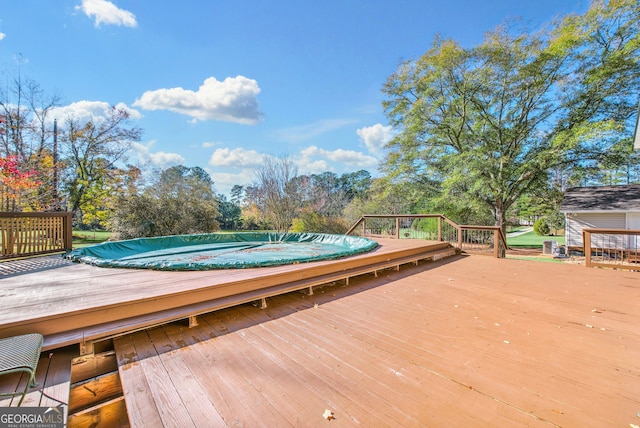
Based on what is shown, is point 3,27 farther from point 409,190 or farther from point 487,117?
point 487,117

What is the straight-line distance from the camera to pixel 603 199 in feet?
39.0

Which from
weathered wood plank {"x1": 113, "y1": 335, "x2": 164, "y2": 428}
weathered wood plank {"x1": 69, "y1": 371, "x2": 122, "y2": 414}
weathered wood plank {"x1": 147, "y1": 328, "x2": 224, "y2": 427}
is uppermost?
weathered wood plank {"x1": 113, "y1": 335, "x2": 164, "y2": 428}

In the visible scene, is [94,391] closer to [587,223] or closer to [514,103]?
[514,103]

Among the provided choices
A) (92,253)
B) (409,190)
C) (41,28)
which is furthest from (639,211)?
(41,28)

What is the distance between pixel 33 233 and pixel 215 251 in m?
2.95

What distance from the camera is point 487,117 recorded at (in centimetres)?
1057

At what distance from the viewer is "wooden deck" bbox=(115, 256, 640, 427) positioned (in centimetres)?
134

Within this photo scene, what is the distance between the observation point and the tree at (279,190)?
11.1 m

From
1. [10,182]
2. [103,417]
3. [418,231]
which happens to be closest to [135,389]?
[103,417]

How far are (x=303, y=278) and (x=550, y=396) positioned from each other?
245 cm

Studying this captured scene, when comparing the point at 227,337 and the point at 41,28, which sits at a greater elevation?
the point at 41,28

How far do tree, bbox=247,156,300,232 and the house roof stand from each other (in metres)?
12.5

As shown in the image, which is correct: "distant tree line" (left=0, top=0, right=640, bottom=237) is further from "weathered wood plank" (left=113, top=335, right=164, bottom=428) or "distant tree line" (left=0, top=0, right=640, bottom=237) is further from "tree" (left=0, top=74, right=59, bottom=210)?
"weathered wood plank" (left=113, top=335, right=164, bottom=428)

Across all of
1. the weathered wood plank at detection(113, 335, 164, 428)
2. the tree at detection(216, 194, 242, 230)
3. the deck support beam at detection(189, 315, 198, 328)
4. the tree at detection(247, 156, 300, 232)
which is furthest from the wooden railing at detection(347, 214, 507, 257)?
the tree at detection(216, 194, 242, 230)
